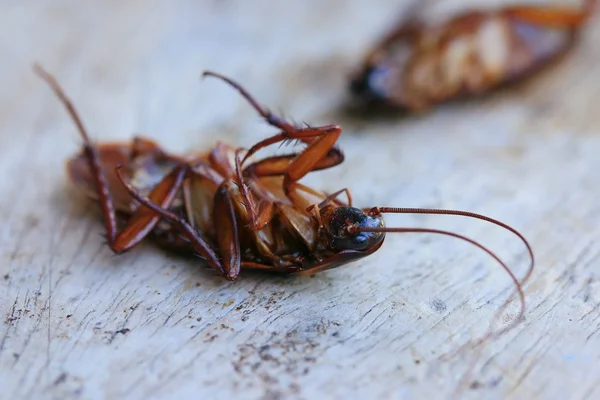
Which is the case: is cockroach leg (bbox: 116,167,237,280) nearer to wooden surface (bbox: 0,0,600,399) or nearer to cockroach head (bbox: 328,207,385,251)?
wooden surface (bbox: 0,0,600,399)

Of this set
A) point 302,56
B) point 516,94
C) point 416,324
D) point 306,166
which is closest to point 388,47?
point 302,56

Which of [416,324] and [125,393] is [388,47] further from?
[125,393]

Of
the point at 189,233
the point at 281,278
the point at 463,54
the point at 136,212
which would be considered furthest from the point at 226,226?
the point at 463,54

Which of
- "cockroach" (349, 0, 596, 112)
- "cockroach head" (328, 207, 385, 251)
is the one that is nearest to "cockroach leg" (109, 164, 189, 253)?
"cockroach head" (328, 207, 385, 251)

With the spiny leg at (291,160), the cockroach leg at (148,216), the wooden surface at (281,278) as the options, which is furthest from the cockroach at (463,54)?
the cockroach leg at (148,216)

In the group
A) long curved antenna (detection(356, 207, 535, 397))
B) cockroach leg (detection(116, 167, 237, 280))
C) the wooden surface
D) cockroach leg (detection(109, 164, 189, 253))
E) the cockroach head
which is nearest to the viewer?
the wooden surface

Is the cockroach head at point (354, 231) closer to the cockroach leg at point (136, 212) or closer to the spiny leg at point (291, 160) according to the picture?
the spiny leg at point (291, 160)

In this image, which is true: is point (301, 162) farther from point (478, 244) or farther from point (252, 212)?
point (478, 244)
